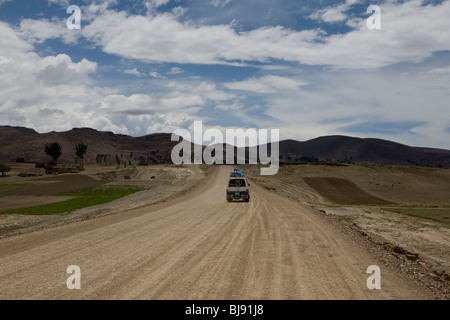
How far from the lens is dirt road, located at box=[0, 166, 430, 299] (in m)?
8.99

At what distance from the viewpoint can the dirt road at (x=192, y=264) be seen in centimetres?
899

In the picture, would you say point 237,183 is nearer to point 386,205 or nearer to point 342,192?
point 386,205

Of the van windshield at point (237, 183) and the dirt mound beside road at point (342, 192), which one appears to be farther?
the dirt mound beside road at point (342, 192)

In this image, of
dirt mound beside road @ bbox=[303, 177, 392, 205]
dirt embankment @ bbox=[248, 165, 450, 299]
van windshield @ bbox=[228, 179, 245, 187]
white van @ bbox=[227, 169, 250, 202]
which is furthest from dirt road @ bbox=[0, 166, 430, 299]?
dirt mound beside road @ bbox=[303, 177, 392, 205]

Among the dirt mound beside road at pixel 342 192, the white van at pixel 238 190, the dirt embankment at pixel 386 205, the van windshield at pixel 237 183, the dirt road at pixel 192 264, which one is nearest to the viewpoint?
the dirt road at pixel 192 264

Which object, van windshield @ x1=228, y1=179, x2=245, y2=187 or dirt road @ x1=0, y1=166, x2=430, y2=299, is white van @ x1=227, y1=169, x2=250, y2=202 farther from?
dirt road @ x1=0, y1=166, x2=430, y2=299

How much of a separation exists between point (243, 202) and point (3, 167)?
107m

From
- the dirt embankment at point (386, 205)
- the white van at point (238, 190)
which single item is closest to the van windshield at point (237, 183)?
the white van at point (238, 190)

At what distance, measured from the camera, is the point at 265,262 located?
1189 cm

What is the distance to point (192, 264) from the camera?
11586mm

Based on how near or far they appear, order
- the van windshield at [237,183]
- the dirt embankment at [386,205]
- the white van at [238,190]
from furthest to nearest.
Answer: the van windshield at [237,183] → the white van at [238,190] → the dirt embankment at [386,205]

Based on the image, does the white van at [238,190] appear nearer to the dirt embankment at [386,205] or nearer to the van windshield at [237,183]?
the van windshield at [237,183]

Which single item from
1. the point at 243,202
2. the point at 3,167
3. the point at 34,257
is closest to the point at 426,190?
the point at 243,202

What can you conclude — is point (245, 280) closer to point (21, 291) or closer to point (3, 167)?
point (21, 291)
